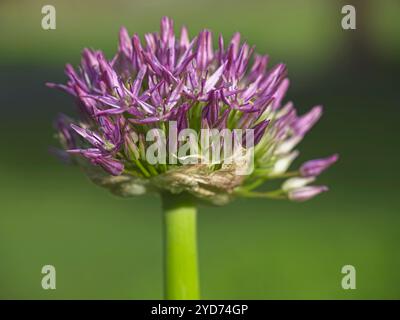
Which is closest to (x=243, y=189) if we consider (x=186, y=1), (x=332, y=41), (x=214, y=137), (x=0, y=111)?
(x=214, y=137)

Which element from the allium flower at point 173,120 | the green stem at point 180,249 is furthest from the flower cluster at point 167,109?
the green stem at point 180,249

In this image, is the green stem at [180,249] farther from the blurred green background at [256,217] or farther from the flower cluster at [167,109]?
the blurred green background at [256,217]

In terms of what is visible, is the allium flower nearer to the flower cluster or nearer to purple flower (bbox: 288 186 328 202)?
the flower cluster

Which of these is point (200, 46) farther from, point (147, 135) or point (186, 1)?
point (186, 1)

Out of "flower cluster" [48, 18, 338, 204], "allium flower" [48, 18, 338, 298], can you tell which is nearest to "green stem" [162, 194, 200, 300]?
"allium flower" [48, 18, 338, 298]

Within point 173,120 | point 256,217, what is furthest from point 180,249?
point 256,217
